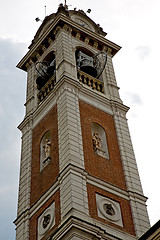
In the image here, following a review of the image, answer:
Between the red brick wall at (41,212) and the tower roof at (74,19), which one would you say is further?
the tower roof at (74,19)

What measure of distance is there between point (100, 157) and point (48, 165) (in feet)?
8.22

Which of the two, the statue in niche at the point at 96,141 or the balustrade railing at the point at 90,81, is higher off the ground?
the balustrade railing at the point at 90,81

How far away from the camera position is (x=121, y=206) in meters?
24.6

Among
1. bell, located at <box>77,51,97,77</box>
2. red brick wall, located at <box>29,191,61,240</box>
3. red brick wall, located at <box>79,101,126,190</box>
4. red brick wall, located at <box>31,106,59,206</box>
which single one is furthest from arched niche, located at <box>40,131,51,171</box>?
bell, located at <box>77,51,97,77</box>

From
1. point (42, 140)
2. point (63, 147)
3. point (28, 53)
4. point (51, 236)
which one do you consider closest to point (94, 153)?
point (63, 147)

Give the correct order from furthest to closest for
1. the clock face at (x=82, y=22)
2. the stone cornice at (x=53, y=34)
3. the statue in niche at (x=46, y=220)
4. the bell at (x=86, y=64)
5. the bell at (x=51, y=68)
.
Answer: the clock face at (x=82, y=22), the stone cornice at (x=53, y=34), the bell at (x=51, y=68), the bell at (x=86, y=64), the statue in niche at (x=46, y=220)

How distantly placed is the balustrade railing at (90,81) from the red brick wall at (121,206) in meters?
8.38

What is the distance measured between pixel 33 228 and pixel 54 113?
663 cm

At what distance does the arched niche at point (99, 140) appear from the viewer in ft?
88.2

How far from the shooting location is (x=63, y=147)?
84.3 feet

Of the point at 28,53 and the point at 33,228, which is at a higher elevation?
the point at 28,53

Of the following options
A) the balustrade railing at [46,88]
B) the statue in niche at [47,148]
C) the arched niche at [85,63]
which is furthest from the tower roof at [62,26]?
the statue in niche at [47,148]

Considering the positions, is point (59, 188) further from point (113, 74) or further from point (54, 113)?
point (113, 74)

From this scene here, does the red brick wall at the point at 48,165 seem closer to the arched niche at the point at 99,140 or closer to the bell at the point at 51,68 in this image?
the arched niche at the point at 99,140
